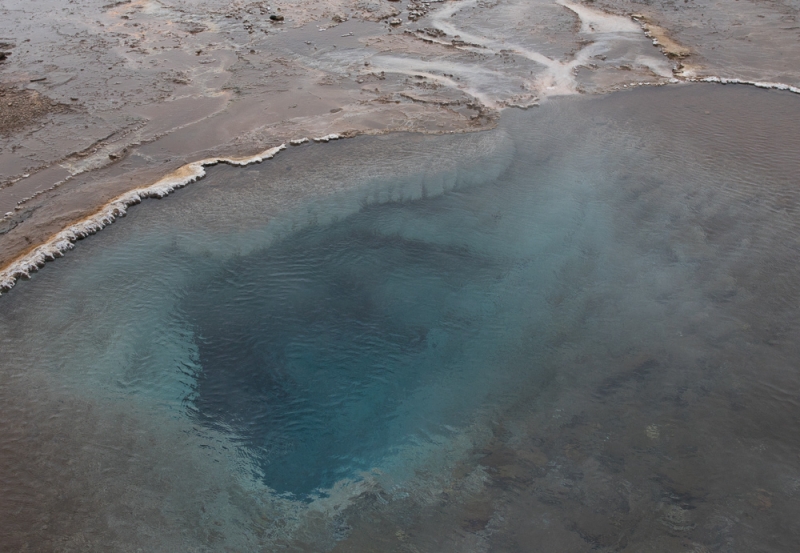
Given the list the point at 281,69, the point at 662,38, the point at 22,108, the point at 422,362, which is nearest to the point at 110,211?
the point at 22,108

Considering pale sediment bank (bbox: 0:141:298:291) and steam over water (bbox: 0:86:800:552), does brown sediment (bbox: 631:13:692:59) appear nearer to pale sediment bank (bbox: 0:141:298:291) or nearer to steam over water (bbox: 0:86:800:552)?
steam over water (bbox: 0:86:800:552)

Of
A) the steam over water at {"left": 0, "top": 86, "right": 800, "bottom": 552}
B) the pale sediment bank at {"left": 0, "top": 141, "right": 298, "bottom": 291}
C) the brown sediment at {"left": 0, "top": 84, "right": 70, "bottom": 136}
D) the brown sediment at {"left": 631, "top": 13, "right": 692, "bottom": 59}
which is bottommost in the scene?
the steam over water at {"left": 0, "top": 86, "right": 800, "bottom": 552}

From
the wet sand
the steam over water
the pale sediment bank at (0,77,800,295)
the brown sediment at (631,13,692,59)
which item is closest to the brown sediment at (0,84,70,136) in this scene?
the wet sand

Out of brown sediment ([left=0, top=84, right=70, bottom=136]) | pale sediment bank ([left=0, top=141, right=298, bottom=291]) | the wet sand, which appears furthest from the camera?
brown sediment ([left=0, top=84, right=70, bottom=136])

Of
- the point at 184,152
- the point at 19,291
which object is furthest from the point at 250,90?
the point at 19,291

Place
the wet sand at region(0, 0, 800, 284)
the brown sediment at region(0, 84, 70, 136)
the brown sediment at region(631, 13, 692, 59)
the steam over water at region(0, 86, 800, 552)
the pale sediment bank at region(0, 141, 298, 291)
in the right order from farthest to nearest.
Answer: the brown sediment at region(631, 13, 692, 59), the brown sediment at region(0, 84, 70, 136), the wet sand at region(0, 0, 800, 284), the pale sediment bank at region(0, 141, 298, 291), the steam over water at region(0, 86, 800, 552)

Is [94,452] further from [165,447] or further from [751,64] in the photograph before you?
[751,64]

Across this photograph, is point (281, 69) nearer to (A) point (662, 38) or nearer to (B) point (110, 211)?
(B) point (110, 211)
